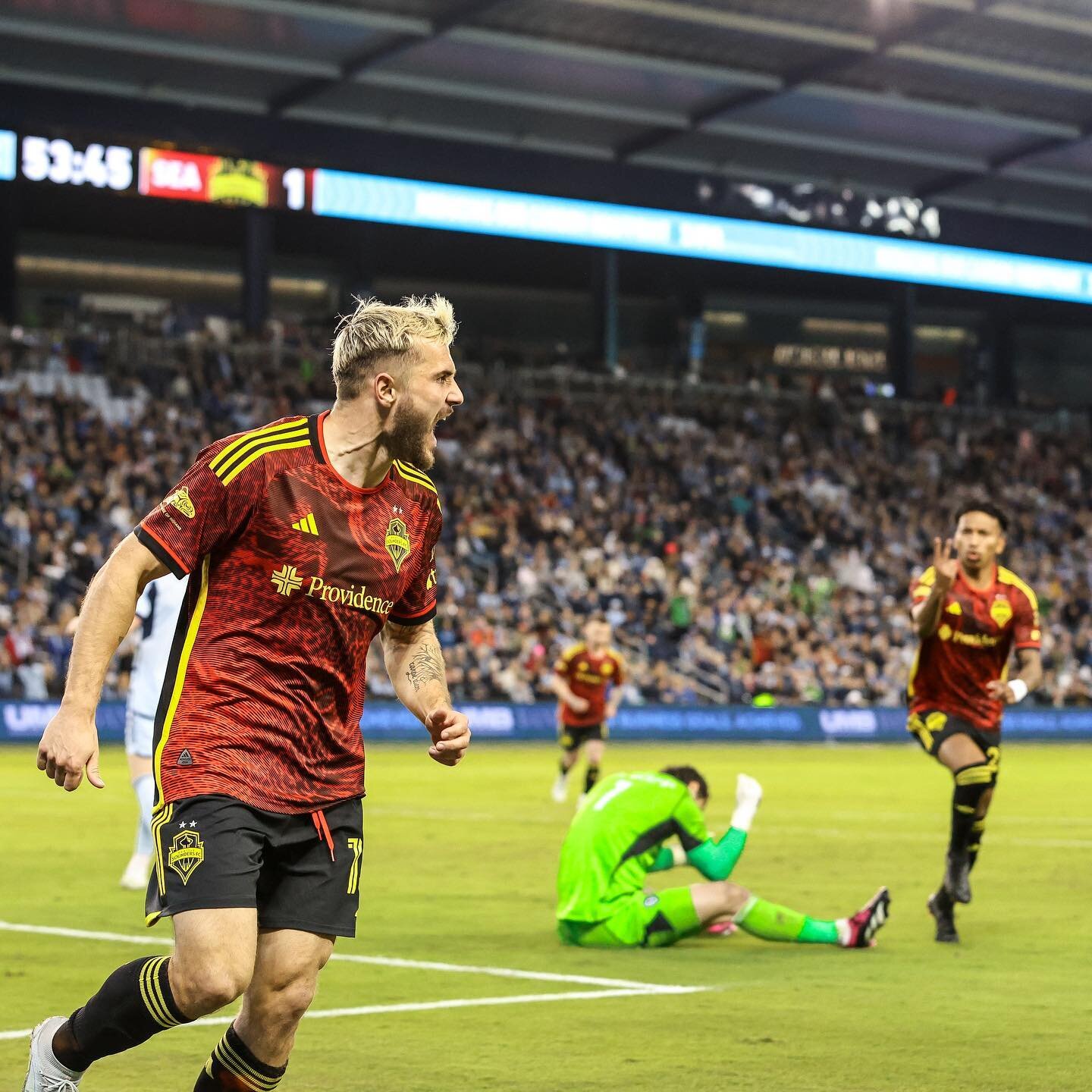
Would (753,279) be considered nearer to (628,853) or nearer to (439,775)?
(439,775)

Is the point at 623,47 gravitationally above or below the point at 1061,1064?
above

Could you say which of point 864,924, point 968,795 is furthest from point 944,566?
point 864,924

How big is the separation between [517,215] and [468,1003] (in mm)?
36044

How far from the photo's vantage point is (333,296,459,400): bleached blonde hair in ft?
18.6

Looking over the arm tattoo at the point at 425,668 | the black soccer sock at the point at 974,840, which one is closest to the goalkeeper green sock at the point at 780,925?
the black soccer sock at the point at 974,840

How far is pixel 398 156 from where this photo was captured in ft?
144

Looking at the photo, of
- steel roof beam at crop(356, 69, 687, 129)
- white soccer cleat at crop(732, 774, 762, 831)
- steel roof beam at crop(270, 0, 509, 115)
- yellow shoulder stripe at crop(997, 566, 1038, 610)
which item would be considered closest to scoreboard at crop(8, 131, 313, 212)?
steel roof beam at crop(270, 0, 509, 115)

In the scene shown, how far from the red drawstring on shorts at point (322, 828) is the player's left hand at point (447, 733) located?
43 centimetres

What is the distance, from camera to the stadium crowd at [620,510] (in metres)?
34.5

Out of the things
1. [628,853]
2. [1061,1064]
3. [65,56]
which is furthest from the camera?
[65,56]

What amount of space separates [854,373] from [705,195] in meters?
17.3

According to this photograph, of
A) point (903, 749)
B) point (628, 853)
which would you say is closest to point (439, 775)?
point (903, 749)

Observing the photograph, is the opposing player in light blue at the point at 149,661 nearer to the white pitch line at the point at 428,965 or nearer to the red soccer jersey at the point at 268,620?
the white pitch line at the point at 428,965

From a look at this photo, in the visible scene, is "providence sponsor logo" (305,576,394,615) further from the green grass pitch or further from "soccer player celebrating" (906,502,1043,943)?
"soccer player celebrating" (906,502,1043,943)
